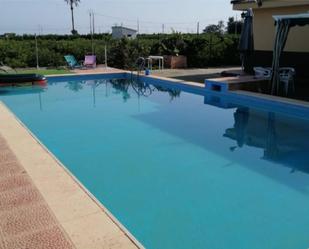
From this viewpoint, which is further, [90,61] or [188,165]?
[90,61]

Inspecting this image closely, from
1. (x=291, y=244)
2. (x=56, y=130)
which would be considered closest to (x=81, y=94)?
(x=56, y=130)

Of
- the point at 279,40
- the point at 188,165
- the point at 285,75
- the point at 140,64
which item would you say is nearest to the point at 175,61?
the point at 140,64

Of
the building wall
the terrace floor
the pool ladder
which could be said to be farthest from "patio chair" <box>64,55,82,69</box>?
the building wall

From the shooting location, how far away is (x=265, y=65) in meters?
13.5

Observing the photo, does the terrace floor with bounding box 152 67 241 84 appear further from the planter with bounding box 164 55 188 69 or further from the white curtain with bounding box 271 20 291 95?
the white curtain with bounding box 271 20 291 95

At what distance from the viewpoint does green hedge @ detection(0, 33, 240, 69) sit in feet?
53.3

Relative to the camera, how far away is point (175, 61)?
17188 mm

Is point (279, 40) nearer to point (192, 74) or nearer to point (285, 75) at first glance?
point (285, 75)

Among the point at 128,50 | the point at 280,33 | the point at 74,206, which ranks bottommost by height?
the point at 74,206

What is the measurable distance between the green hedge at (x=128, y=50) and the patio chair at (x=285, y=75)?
683 cm

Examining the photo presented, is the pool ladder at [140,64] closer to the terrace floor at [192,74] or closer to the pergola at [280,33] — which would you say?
the terrace floor at [192,74]

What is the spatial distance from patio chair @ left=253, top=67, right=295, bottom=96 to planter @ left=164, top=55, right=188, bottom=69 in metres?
6.39

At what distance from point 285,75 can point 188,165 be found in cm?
592

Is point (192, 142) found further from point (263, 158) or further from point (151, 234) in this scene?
point (151, 234)
